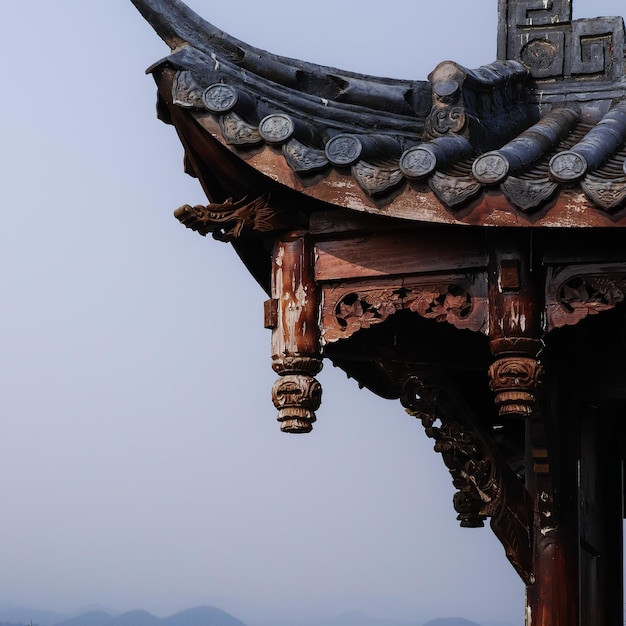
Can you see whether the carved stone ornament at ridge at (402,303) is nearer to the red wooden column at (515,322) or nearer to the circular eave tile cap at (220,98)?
the red wooden column at (515,322)

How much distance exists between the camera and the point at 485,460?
26.6ft

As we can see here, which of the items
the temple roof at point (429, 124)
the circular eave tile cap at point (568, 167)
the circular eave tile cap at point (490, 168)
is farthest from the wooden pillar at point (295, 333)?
the circular eave tile cap at point (568, 167)

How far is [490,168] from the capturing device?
6.29 meters

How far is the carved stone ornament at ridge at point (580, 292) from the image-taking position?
21.5ft

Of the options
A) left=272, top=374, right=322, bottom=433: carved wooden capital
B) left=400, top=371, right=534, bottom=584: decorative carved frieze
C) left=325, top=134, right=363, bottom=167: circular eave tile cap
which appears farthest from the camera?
left=400, top=371, right=534, bottom=584: decorative carved frieze

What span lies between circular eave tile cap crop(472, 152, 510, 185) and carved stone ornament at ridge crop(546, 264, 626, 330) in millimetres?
636

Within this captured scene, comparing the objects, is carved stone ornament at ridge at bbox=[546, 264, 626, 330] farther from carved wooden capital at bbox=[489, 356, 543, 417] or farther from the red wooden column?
carved wooden capital at bbox=[489, 356, 543, 417]

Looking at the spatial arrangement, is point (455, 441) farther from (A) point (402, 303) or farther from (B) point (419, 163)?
(B) point (419, 163)

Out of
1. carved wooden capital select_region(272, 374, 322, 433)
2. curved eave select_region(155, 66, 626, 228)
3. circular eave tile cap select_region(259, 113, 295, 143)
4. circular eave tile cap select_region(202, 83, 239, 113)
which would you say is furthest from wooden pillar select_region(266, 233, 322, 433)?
circular eave tile cap select_region(202, 83, 239, 113)

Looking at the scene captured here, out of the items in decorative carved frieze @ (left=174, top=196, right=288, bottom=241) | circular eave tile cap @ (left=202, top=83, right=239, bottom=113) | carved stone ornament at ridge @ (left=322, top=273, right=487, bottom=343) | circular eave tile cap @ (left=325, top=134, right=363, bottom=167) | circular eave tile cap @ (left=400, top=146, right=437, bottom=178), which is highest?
circular eave tile cap @ (left=202, top=83, right=239, bottom=113)

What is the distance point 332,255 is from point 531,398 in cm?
113

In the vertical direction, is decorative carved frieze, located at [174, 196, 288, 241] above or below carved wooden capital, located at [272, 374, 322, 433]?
above

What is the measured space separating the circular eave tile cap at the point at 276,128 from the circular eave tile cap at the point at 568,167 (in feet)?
3.80

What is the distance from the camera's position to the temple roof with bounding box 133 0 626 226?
6301 mm
